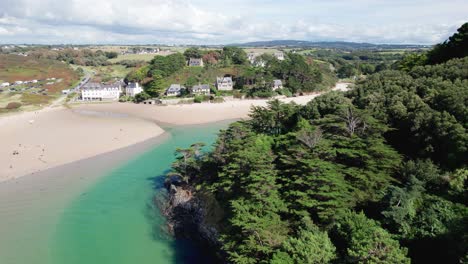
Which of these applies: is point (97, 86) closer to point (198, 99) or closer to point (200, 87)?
point (200, 87)

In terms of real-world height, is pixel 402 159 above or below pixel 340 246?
above

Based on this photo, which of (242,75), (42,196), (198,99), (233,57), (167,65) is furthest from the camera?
(233,57)

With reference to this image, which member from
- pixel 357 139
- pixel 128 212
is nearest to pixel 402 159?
pixel 357 139

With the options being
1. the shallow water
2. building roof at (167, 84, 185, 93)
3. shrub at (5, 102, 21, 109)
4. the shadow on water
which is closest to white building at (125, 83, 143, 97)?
building roof at (167, 84, 185, 93)

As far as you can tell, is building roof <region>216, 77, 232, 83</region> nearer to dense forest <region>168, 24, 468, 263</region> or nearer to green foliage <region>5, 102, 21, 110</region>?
green foliage <region>5, 102, 21, 110</region>

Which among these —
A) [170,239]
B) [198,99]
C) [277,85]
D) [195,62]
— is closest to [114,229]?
[170,239]

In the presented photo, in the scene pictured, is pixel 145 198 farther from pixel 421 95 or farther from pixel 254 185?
pixel 421 95

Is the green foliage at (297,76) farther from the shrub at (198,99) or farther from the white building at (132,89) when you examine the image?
the white building at (132,89)
